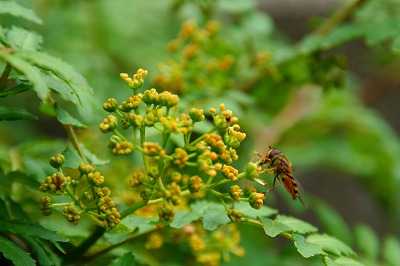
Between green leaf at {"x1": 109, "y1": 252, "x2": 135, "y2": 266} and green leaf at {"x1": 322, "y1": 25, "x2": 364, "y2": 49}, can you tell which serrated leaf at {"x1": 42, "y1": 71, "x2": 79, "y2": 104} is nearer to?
green leaf at {"x1": 109, "y1": 252, "x2": 135, "y2": 266}

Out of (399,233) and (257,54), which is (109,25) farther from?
(399,233)

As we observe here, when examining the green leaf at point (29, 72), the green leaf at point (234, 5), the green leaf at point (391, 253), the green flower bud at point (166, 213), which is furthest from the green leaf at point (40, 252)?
the green leaf at point (234, 5)

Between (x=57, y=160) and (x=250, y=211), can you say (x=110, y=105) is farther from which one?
(x=250, y=211)

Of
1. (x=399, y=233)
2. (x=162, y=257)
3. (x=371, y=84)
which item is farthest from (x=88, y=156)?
(x=399, y=233)

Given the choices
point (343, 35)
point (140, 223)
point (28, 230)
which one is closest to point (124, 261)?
point (140, 223)

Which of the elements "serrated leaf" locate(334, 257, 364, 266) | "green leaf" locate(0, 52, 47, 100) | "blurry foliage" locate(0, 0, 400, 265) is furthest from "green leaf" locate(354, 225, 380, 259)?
"green leaf" locate(0, 52, 47, 100)

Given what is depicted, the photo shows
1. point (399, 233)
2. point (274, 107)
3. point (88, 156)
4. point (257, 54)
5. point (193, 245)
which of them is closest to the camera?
point (88, 156)

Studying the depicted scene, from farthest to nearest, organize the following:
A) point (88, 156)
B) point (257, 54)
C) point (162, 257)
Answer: point (257, 54)
point (162, 257)
point (88, 156)
